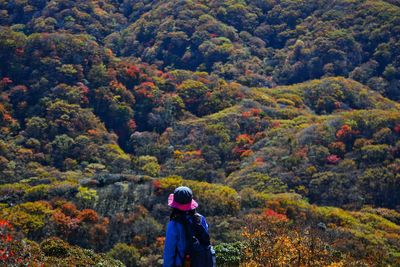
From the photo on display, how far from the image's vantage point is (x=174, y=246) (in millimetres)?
5973

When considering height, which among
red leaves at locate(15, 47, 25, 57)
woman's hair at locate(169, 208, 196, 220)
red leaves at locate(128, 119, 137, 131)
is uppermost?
woman's hair at locate(169, 208, 196, 220)

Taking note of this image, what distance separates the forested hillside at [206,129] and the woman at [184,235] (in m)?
5.38

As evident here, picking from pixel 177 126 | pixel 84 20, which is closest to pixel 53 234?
pixel 177 126

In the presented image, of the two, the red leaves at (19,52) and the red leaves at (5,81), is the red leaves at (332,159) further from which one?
the red leaves at (19,52)

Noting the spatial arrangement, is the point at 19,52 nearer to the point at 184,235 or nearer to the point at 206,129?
the point at 206,129

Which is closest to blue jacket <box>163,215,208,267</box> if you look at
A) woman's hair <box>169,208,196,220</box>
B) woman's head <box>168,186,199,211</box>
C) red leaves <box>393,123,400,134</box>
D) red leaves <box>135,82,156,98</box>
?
woman's hair <box>169,208,196,220</box>

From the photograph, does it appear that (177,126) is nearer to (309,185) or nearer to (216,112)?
(216,112)

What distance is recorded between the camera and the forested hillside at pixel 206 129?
2508 centimetres

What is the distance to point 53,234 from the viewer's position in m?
24.9

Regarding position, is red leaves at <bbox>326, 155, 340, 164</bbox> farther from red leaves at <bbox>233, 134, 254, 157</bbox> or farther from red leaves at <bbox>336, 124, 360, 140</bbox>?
red leaves at <bbox>233, 134, 254, 157</bbox>

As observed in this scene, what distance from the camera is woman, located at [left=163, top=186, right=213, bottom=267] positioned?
597 cm

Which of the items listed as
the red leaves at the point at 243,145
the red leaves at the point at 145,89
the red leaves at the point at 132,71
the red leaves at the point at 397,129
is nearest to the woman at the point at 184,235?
the red leaves at the point at 397,129

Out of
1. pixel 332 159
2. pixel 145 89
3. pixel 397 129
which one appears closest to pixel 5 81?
pixel 145 89

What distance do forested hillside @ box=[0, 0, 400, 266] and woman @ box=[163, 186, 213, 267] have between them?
5.38 meters
